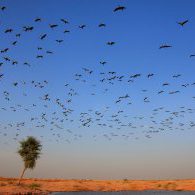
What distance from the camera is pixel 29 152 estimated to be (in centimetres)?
7375

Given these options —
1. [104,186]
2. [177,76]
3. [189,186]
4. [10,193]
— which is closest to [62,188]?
[104,186]

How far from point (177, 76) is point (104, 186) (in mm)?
53332

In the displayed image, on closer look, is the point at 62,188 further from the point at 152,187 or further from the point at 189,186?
the point at 189,186

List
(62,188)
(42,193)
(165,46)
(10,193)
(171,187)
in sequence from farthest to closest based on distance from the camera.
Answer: (171,187) < (62,188) < (42,193) < (10,193) < (165,46)

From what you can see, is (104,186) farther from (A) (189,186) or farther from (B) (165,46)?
(B) (165,46)

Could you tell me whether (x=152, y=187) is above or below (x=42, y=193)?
above

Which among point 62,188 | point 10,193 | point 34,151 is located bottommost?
point 10,193

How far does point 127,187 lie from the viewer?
267 ft

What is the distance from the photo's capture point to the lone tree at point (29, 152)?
242ft

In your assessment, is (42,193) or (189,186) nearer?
(42,193)

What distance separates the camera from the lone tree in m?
73.8

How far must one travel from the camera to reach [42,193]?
59.7 metres

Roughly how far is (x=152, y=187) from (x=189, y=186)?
25.7 feet

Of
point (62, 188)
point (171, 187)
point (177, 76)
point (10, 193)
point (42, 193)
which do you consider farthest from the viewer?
point (171, 187)
